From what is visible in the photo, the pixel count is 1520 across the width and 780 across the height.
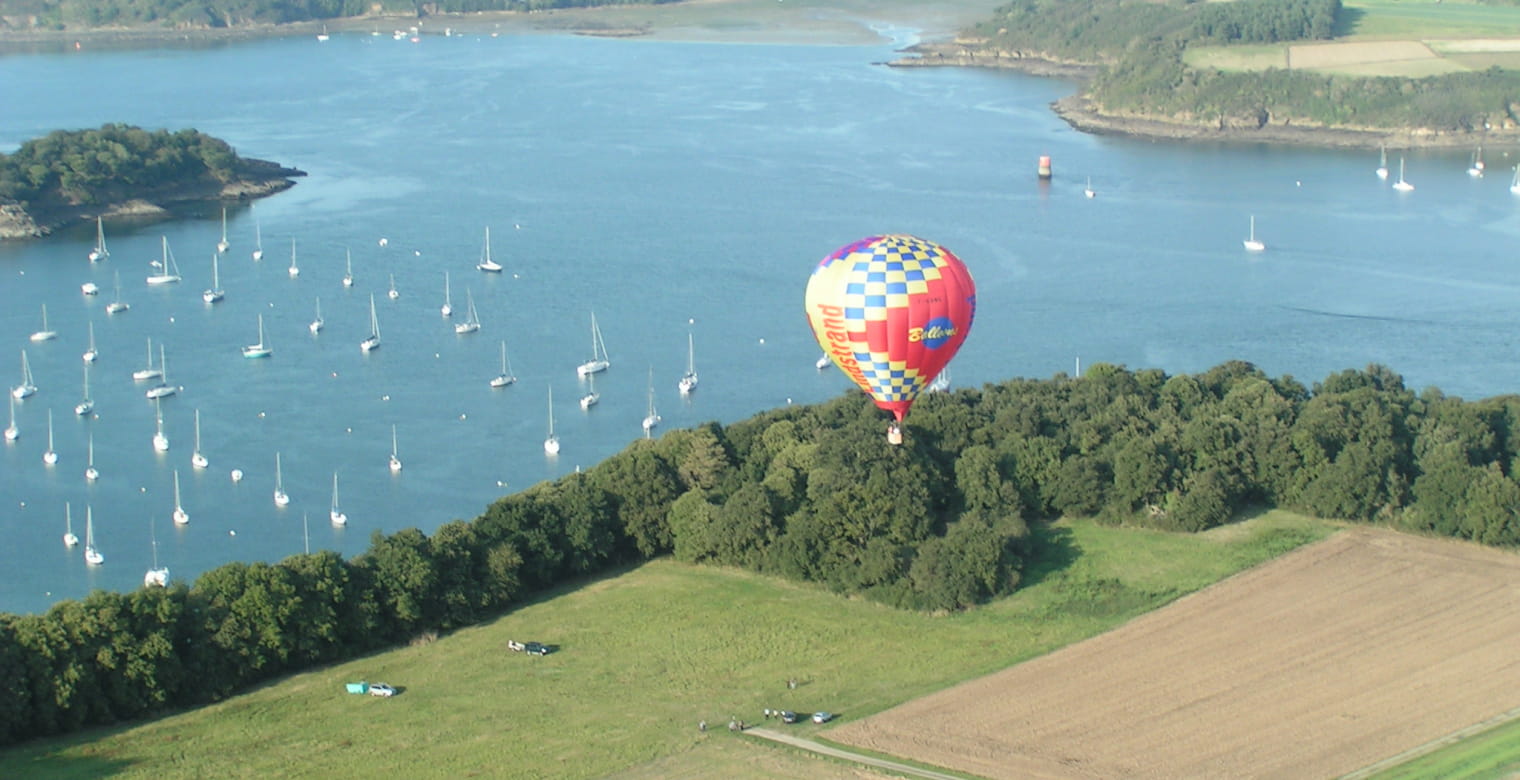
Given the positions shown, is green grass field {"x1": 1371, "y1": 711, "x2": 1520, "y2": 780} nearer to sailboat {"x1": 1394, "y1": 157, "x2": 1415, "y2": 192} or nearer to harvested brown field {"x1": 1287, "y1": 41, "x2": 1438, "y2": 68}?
sailboat {"x1": 1394, "y1": 157, "x2": 1415, "y2": 192}

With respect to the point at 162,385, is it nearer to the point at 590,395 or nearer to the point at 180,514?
the point at 180,514

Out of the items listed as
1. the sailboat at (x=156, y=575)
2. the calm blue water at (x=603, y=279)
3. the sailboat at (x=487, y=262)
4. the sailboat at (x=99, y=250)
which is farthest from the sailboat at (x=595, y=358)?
the sailboat at (x=99, y=250)

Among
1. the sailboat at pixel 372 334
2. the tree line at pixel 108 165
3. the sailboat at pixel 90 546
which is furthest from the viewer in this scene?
the tree line at pixel 108 165

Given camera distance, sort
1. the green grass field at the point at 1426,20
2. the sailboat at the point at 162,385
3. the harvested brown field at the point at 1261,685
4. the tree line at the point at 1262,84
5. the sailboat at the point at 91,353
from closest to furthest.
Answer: the harvested brown field at the point at 1261,685
the sailboat at the point at 162,385
the sailboat at the point at 91,353
the tree line at the point at 1262,84
the green grass field at the point at 1426,20

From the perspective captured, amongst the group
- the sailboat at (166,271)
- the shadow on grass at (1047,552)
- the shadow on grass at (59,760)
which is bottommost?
the shadow on grass at (59,760)

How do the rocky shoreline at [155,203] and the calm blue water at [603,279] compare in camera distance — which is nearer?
the calm blue water at [603,279]

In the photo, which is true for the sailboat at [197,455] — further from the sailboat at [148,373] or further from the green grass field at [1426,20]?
the green grass field at [1426,20]

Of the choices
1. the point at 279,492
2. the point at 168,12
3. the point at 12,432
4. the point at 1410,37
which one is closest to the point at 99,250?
the point at 12,432
